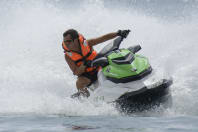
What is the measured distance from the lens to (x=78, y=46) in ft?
19.7

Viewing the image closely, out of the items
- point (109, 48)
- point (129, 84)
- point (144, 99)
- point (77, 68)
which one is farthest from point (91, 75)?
point (144, 99)

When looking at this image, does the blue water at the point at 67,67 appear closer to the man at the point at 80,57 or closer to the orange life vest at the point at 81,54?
the man at the point at 80,57

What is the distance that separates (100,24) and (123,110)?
7.49 metres

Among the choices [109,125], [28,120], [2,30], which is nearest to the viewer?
[109,125]

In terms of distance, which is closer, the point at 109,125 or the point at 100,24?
the point at 109,125

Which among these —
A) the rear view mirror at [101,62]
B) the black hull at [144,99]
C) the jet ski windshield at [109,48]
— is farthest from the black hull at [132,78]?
the jet ski windshield at [109,48]

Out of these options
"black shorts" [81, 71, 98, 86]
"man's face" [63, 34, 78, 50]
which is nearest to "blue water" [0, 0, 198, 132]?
"black shorts" [81, 71, 98, 86]

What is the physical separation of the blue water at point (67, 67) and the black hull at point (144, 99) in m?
0.09

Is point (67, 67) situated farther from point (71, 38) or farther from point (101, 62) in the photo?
point (101, 62)

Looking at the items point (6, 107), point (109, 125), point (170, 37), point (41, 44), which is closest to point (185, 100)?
point (109, 125)

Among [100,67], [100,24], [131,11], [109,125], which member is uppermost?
[131,11]

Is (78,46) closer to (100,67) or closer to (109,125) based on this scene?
(100,67)

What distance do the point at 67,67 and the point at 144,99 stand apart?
4.85 m

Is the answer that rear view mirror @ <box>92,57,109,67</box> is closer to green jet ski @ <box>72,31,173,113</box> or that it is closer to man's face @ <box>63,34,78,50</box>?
green jet ski @ <box>72,31,173,113</box>
